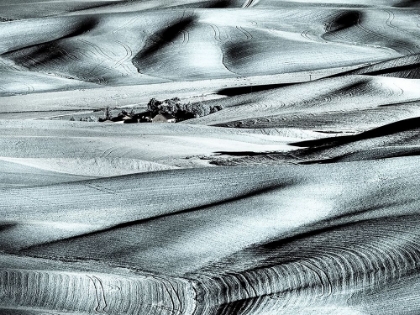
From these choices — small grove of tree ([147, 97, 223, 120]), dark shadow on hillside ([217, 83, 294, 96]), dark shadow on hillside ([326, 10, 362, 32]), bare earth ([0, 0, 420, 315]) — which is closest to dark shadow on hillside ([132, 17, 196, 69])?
bare earth ([0, 0, 420, 315])

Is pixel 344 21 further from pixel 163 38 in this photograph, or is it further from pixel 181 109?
pixel 181 109

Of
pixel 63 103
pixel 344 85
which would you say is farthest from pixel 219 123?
pixel 63 103

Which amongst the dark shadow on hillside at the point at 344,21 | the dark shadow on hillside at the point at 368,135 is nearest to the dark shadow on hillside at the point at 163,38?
the dark shadow on hillside at the point at 344,21

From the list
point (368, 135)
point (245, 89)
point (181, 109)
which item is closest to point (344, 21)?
point (245, 89)

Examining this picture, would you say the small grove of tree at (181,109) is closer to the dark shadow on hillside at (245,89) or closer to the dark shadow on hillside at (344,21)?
the dark shadow on hillside at (245,89)

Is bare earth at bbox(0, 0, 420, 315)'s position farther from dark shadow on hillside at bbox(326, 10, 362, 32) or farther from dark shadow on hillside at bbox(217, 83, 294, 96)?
dark shadow on hillside at bbox(326, 10, 362, 32)

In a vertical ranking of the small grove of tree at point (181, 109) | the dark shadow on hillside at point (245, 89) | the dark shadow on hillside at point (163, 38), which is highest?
the dark shadow on hillside at point (163, 38)

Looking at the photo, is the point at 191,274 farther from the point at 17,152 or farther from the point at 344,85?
the point at 344,85

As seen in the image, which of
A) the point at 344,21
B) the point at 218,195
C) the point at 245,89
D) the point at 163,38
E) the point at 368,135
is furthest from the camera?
the point at 344,21
